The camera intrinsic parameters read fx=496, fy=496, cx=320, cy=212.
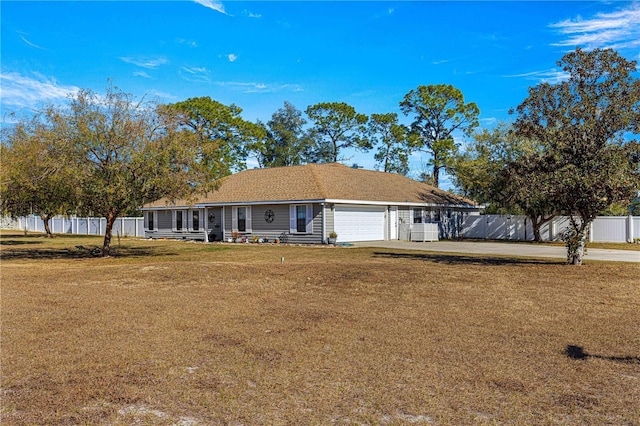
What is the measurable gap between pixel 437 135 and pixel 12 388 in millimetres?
49329

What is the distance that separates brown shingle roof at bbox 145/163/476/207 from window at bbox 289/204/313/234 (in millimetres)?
661

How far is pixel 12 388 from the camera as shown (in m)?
4.92

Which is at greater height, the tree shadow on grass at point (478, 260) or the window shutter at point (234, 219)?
the window shutter at point (234, 219)

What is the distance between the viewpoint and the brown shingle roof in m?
27.9

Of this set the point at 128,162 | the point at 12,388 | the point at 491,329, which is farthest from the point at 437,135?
the point at 12,388

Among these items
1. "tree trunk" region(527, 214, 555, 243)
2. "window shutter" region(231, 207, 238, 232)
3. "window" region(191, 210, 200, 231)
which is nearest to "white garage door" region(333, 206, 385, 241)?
"window shutter" region(231, 207, 238, 232)

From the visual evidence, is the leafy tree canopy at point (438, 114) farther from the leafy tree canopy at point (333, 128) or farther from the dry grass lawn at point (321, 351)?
the dry grass lawn at point (321, 351)

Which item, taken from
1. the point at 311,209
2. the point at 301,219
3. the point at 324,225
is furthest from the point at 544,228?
the point at 301,219

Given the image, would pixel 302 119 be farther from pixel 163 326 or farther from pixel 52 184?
pixel 163 326

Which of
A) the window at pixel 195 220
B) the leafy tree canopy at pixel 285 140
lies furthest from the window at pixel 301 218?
the leafy tree canopy at pixel 285 140

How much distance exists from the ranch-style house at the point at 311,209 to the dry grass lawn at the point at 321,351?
585 inches

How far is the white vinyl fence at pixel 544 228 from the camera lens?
2834 cm

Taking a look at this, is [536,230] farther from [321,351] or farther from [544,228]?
[321,351]

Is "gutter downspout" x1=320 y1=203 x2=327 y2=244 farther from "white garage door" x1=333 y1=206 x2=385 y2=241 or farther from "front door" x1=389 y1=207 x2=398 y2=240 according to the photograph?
"front door" x1=389 y1=207 x2=398 y2=240
